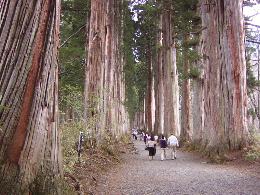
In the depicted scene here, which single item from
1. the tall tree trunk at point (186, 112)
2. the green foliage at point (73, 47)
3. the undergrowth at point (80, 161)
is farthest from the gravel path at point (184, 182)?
the tall tree trunk at point (186, 112)

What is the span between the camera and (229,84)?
17.7m

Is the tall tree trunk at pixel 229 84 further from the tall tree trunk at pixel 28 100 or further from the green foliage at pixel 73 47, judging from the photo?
the tall tree trunk at pixel 28 100

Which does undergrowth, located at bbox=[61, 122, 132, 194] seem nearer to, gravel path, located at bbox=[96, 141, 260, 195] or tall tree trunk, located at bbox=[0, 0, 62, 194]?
gravel path, located at bbox=[96, 141, 260, 195]

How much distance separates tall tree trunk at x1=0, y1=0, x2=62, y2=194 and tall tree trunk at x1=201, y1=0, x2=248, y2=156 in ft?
42.0

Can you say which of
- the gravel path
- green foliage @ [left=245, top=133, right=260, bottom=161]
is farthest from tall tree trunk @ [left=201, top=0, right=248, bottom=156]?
the gravel path

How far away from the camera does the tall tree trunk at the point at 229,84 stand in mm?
17500

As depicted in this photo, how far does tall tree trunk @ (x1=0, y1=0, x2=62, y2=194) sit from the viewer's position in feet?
17.7

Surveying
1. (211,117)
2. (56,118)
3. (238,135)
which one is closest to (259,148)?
(238,135)

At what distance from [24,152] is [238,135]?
13374mm

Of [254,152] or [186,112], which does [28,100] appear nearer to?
[254,152]

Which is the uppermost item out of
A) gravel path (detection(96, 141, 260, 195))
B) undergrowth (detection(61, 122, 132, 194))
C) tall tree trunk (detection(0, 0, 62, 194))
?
tall tree trunk (detection(0, 0, 62, 194))

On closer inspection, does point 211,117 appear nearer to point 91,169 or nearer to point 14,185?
point 91,169

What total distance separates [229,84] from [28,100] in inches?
531

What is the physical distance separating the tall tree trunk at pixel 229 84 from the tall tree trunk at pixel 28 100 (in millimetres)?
12805
